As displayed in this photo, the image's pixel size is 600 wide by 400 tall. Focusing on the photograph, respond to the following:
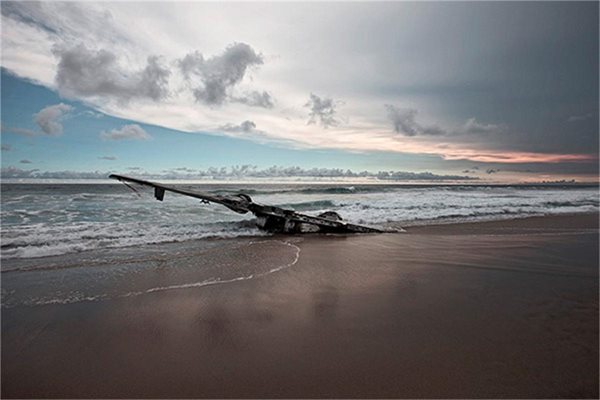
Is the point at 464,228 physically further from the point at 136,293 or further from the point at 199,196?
the point at 136,293

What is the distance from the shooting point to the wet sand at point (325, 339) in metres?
2.67

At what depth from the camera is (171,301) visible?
4.54 meters

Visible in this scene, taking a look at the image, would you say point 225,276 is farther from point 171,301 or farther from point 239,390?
point 239,390

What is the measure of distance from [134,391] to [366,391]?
6.53ft

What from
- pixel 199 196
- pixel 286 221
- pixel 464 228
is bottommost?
pixel 464 228

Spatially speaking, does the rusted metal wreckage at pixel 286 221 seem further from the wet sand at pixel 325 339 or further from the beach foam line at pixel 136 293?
the wet sand at pixel 325 339

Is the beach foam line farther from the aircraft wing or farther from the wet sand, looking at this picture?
the aircraft wing

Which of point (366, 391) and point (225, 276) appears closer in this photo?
point (366, 391)

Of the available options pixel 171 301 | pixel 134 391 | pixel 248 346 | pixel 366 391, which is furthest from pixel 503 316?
pixel 171 301

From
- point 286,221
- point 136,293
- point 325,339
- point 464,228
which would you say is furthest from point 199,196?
point 464,228

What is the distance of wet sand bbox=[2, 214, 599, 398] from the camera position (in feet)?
8.77

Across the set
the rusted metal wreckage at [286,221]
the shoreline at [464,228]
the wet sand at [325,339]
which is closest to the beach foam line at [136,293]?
the wet sand at [325,339]

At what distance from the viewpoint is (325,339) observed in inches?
135

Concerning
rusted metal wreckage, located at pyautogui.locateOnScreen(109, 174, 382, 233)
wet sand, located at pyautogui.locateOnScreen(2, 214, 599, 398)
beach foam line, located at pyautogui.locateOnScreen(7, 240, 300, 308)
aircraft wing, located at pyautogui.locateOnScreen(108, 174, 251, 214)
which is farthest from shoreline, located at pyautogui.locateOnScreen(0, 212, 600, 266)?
wet sand, located at pyautogui.locateOnScreen(2, 214, 599, 398)
